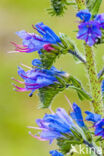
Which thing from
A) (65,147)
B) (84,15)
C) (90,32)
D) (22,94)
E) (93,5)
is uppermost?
(22,94)

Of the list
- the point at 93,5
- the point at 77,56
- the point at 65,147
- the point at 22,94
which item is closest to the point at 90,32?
the point at 93,5

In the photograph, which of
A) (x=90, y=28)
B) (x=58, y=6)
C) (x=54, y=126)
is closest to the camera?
(x=90, y=28)

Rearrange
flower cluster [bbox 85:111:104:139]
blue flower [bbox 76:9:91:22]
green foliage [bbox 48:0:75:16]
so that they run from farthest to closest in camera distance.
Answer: green foliage [bbox 48:0:75:16]
flower cluster [bbox 85:111:104:139]
blue flower [bbox 76:9:91:22]

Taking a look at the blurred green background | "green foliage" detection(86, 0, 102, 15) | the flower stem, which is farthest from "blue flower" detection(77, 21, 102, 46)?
the blurred green background

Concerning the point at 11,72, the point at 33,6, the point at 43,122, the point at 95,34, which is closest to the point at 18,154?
the point at 11,72

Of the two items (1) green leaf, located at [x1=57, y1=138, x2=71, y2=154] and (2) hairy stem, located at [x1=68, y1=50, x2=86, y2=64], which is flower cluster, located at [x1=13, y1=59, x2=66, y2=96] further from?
(1) green leaf, located at [x1=57, y1=138, x2=71, y2=154]

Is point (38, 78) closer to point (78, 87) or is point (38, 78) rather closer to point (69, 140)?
point (78, 87)

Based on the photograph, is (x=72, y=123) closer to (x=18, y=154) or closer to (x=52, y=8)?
(x=52, y=8)
